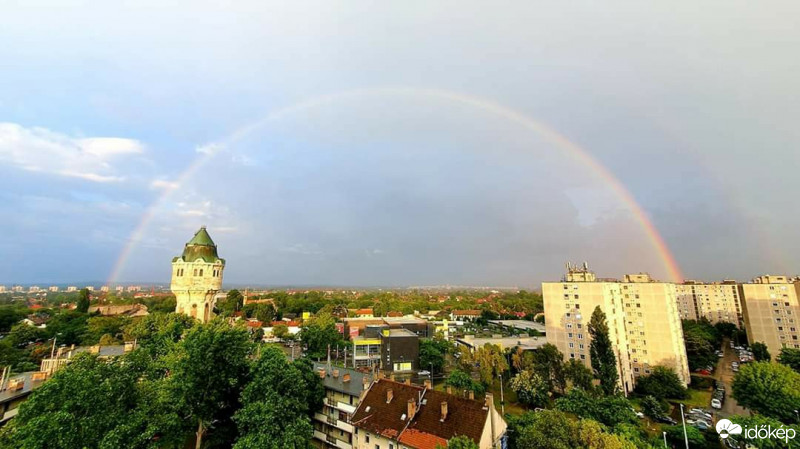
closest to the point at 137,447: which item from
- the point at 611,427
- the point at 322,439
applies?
the point at 322,439

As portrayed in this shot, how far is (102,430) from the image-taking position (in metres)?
18.7

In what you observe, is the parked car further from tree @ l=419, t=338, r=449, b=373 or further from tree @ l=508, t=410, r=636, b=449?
tree @ l=419, t=338, r=449, b=373

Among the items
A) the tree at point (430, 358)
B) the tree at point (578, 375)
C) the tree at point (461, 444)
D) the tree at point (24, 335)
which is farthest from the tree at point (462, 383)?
the tree at point (24, 335)

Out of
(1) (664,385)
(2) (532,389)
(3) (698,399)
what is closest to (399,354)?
(2) (532,389)

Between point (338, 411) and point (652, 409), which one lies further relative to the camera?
point (652, 409)

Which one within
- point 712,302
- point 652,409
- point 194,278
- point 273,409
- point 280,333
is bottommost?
point 652,409

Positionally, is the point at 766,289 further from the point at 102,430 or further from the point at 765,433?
the point at 102,430

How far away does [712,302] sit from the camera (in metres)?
91.8

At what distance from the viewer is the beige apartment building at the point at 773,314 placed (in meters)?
56.9

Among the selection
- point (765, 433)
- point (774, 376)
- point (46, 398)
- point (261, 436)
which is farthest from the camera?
point (774, 376)

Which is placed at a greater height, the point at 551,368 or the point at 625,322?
the point at 625,322

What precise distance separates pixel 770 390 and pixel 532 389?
2155 centimetres

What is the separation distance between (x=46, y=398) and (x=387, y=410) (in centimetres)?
2046

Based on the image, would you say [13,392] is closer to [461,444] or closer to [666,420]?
[461,444]
